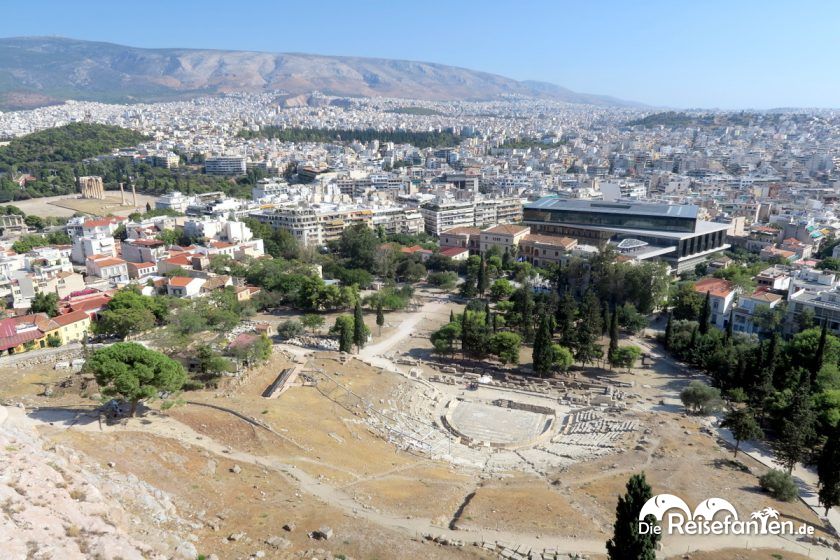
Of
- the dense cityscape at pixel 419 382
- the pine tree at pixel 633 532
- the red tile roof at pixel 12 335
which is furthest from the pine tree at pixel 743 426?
the red tile roof at pixel 12 335

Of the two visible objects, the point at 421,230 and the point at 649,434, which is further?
the point at 421,230

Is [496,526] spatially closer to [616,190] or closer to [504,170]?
[616,190]

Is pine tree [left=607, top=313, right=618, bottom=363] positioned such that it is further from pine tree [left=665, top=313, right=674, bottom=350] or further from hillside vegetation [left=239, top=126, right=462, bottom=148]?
hillside vegetation [left=239, top=126, right=462, bottom=148]

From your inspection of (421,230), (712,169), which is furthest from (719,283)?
(712,169)

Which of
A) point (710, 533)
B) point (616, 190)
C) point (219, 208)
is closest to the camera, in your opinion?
point (710, 533)

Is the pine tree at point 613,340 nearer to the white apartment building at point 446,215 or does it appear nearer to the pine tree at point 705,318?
the pine tree at point 705,318

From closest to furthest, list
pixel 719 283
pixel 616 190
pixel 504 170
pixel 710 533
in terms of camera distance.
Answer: pixel 710 533 → pixel 719 283 → pixel 616 190 → pixel 504 170

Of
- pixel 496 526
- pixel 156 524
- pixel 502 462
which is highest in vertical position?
pixel 156 524

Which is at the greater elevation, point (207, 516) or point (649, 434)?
point (207, 516)

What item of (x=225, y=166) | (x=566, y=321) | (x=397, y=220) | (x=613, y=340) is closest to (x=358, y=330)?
(x=566, y=321)
